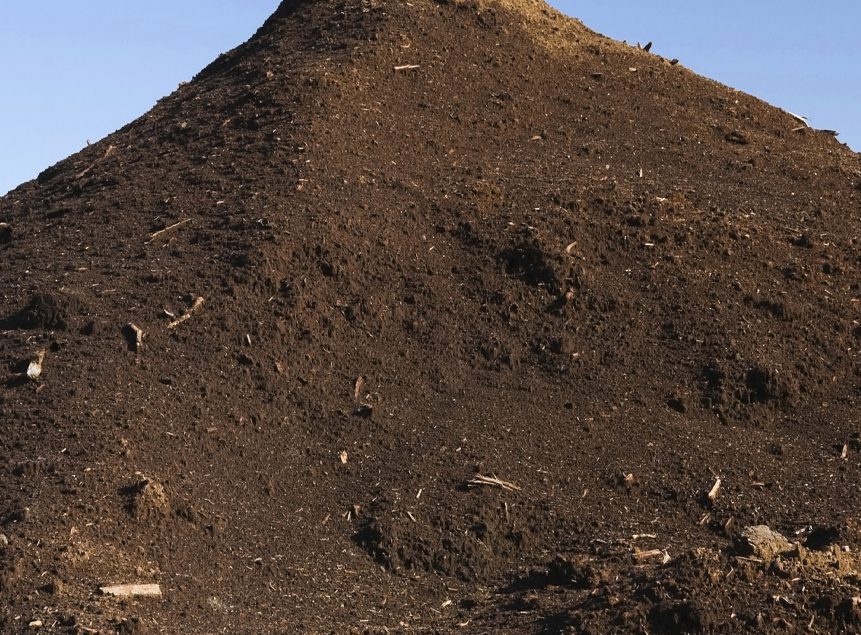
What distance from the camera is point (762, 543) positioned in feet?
30.6

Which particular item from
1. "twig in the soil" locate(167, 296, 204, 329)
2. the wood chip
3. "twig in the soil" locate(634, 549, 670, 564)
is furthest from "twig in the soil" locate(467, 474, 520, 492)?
"twig in the soil" locate(167, 296, 204, 329)

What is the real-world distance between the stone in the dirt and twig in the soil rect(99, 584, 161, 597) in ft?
12.9

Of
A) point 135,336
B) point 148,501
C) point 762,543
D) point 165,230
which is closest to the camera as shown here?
point 762,543

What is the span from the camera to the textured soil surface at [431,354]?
30.3ft

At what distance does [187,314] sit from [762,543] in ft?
17.9

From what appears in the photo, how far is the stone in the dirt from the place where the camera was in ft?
28.9

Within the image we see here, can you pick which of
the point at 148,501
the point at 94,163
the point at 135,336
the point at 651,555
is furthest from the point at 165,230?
the point at 651,555

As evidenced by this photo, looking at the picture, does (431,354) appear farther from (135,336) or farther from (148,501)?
(148,501)

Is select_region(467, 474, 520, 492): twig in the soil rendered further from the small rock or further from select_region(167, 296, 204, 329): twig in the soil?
select_region(167, 296, 204, 329): twig in the soil

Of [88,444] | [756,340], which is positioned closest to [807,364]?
[756,340]

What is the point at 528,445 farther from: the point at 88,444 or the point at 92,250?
the point at 92,250

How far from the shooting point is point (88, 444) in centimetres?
1027

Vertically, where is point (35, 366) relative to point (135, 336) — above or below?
below

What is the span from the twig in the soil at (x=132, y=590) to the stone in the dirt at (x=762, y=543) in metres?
3.94
